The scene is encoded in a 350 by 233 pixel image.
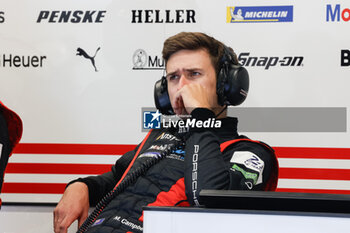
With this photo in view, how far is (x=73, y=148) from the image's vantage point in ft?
6.73

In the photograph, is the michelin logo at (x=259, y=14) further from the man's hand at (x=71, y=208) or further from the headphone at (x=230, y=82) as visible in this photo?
the man's hand at (x=71, y=208)

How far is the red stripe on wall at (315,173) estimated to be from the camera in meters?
1.92

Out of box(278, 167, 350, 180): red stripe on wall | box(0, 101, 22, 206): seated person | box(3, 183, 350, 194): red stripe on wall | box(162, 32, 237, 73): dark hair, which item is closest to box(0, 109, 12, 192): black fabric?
box(0, 101, 22, 206): seated person

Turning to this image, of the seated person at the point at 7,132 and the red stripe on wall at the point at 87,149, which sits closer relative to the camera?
the seated person at the point at 7,132

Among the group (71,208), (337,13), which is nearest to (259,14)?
(337,13)

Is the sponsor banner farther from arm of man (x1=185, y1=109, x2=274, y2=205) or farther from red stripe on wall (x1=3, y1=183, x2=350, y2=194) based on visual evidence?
red stripe on wall (x1=3, y1=183, x2=350, y2=194)

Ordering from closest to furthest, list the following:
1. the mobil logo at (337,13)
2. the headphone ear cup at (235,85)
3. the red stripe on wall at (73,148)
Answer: the headphone ear cup at (235,85)
the mobil logo at (337,13)
the red stripe on wall at (73,148)

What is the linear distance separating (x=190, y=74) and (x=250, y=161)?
0.46 metres

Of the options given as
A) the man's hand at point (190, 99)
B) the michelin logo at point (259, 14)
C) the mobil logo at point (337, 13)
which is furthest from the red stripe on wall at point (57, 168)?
the mobil logo at point (337, 13)

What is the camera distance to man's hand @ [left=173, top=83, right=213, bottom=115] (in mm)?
1366

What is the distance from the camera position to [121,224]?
4.25 feet

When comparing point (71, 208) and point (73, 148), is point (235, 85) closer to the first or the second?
point (71, 208)

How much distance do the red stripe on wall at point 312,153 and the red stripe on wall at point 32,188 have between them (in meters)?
1.19

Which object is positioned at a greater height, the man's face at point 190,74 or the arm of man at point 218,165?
the man's face at point 190,74
